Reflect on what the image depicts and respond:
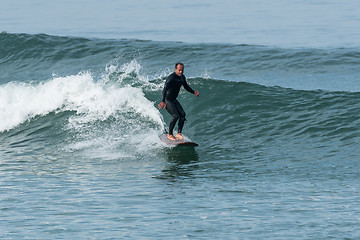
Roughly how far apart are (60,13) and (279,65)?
1346 inches

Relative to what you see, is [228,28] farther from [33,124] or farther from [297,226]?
[297,226]

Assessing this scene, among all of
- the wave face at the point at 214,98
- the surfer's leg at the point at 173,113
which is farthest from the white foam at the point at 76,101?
the surfer's leg at the point at 173,113

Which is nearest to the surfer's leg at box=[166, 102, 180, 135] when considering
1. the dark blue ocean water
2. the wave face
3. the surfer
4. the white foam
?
the surfer

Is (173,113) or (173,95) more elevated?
(173,95)

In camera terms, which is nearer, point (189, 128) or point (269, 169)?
point (269, 169)

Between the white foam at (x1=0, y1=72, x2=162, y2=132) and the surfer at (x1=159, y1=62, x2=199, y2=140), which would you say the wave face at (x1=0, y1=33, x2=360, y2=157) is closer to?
the white foam at (x1=0, y1=72, x2=162, y2=132)

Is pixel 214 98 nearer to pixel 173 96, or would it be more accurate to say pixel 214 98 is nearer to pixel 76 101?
pixel 76 101

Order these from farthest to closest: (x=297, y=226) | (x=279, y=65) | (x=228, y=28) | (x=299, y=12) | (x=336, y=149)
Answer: (x=299, y=12), (x=228, y=28), (x=279, y=65), (x=336, y=149), (x=297, y=226)

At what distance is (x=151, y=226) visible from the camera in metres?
7.86

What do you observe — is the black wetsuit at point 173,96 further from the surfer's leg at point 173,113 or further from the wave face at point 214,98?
the wave face at point 214,98

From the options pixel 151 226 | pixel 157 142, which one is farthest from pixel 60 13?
pixel 151 226

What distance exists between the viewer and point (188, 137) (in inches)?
578

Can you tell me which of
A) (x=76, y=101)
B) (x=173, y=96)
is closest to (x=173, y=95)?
(x=173, y=96)

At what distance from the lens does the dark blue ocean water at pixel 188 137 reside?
26.6 feet
